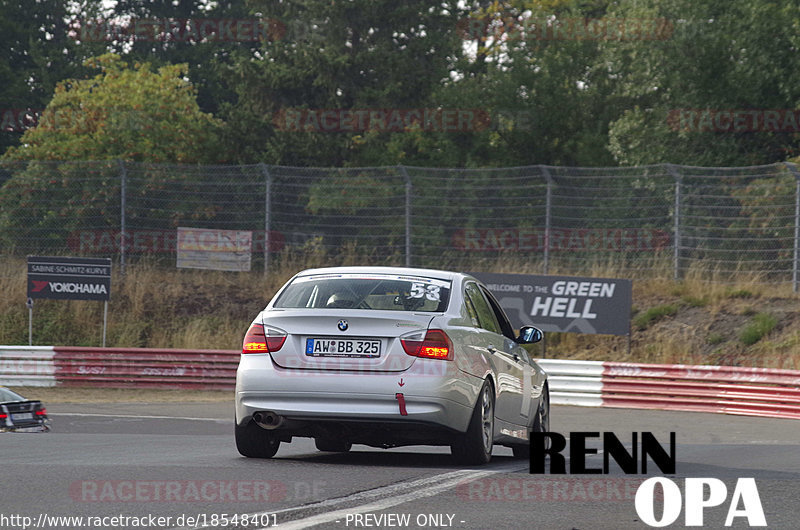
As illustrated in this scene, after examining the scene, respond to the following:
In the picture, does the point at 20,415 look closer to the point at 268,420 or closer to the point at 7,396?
the point at 7,396

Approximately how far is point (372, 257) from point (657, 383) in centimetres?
832

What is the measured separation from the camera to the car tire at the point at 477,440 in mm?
9922

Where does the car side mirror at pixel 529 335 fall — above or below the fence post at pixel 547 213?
below

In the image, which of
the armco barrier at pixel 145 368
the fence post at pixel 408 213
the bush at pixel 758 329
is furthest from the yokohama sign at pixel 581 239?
the armco barrier at pixel 145 368

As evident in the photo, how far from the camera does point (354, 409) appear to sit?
956 centimetres

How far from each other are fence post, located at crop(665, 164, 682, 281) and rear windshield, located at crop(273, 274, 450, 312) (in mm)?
17726

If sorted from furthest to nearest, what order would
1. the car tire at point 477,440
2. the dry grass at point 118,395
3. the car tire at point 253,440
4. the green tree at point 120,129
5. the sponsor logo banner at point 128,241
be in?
1. the green tree at point 120,129
2. the sponsor logo banner at point 128,241
3. the dry grass at point 118,395
4. the car tire at point 253,440
5. the car tire at point 477,440

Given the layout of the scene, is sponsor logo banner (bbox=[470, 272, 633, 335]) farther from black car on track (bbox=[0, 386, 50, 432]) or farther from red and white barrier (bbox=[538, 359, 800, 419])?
black car on track (bbox=[0, 386, 50, 432])

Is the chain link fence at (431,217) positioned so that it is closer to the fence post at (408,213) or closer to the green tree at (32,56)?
the fence post at (408,213)

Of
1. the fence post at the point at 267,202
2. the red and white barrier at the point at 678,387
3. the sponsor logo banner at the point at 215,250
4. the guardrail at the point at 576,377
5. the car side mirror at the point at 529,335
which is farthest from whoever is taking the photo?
the sponsor logo banner at the point at 215,250

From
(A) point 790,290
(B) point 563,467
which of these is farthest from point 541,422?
(A) point 790,290

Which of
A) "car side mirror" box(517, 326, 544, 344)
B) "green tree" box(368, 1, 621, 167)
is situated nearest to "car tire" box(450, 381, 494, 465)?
"car side mirror" box(517, 326, 544, 344)

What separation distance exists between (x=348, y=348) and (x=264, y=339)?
0.70 m

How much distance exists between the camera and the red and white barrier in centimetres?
2250
